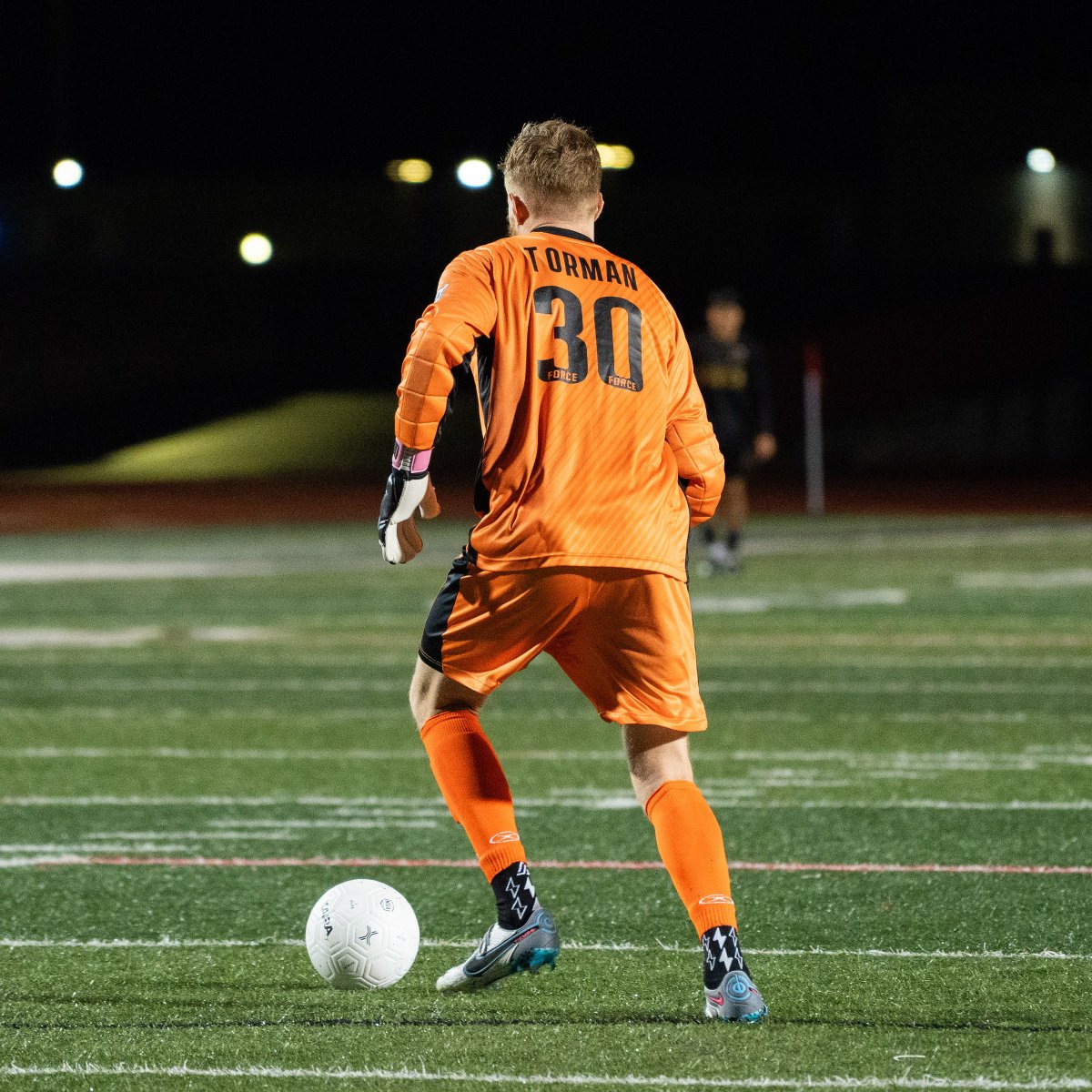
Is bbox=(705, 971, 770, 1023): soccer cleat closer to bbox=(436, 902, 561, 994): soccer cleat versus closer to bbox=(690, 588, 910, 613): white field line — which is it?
bbox=(436, 902, 561, 994): soccer cleat

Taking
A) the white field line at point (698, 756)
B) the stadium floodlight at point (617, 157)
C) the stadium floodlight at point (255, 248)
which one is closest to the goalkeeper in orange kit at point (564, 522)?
the white field line at point (698, 756)

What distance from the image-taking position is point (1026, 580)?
18016 mm

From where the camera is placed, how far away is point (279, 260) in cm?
5191

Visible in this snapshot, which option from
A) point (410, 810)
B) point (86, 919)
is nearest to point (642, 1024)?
point (86, 919)

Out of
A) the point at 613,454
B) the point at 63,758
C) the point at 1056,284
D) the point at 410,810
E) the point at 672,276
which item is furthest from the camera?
the point at 672,276

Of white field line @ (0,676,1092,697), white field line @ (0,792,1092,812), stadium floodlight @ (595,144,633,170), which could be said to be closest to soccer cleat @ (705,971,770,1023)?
white field line @ (0,792,1092,812)

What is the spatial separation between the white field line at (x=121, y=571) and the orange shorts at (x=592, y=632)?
581 inches

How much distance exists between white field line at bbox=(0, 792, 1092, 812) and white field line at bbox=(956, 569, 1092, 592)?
30.8 feet

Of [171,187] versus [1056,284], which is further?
[171,187]

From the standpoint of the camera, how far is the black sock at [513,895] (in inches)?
191

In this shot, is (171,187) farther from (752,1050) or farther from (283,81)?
(752,1050)

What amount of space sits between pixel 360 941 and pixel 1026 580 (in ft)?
45.3

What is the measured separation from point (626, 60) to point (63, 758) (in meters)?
45.1

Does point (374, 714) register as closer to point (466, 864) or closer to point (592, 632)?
point (466, 864)
